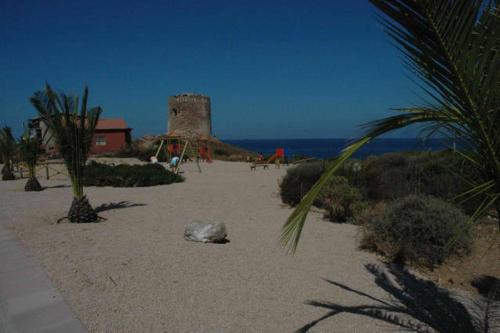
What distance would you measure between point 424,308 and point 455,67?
8.55 ft

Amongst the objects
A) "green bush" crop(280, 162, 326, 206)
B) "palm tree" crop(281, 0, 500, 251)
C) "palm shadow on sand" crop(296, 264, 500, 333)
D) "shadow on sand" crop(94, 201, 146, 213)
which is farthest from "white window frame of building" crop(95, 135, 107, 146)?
"palm tree" crop(281, 0, 500, 251)

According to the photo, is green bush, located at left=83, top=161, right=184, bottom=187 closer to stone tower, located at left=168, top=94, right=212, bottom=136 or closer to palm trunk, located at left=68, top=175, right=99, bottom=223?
palm trunk, located at left=68, top=175, right=99, bottom=223

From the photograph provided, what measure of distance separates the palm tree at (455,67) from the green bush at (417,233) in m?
3.26

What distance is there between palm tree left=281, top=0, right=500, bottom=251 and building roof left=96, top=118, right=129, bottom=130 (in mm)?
30258

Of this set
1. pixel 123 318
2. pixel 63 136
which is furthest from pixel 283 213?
pixel 123 318


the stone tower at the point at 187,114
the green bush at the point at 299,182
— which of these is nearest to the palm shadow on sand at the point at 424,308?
the green bush at the point at 299,182

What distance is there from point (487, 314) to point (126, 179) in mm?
10548

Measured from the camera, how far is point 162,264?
4.12 metres

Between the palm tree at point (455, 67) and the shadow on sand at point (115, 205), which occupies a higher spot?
the palm tree at point (455, 67)

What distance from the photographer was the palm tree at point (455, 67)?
140 cm

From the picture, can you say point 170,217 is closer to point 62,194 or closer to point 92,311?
point 92,311

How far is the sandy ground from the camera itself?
292 cm

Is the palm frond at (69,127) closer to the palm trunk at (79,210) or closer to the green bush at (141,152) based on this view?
the palm trunk at (79,210)

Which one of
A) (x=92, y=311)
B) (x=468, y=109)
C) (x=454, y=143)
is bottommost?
(x=92, y=311)
